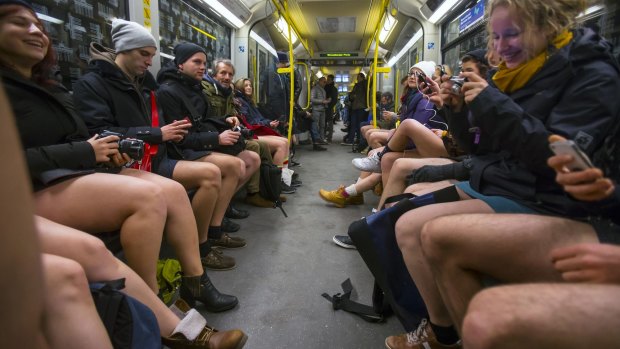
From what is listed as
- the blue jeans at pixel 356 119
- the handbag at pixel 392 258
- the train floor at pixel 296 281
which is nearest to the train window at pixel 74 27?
the train floor at pixel 296 281

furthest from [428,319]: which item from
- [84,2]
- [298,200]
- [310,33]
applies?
[310,33]

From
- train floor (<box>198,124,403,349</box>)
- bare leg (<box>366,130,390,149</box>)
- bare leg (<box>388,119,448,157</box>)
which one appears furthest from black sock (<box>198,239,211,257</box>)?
bare leg (<box>366,130,390,149</box>)

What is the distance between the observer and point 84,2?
287 centimetres

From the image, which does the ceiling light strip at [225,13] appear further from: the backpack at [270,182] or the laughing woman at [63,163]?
the laughing woman at [63,163]

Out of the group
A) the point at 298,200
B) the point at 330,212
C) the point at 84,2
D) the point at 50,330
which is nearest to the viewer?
the point at 50,330

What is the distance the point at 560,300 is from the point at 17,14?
7.36 feet

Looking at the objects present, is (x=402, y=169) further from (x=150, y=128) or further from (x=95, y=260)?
(x=95, y=260)

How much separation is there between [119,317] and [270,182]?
2.75 metres

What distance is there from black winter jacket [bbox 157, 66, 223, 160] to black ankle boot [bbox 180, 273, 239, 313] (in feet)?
3.90

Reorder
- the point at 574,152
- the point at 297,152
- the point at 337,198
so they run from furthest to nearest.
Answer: the point at 297,152 < the point at 337,198 < the point at 574,152

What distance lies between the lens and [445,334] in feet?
4.92

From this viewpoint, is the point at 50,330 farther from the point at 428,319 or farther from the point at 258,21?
the point at 258,21

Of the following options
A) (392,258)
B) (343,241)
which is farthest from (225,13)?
(392,258)

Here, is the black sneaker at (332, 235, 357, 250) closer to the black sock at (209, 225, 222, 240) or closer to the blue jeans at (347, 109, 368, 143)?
the black sock at (209, 225, 222, 240)
